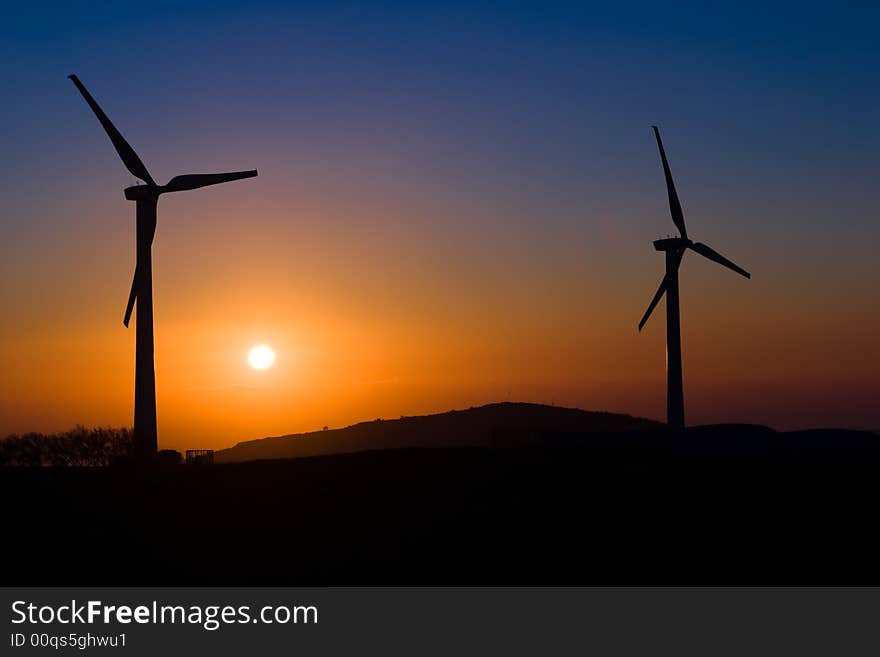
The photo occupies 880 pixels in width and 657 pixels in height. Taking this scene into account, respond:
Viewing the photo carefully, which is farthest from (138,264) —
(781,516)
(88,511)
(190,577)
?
(781,516)

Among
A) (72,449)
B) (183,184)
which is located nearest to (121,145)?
(183,184)

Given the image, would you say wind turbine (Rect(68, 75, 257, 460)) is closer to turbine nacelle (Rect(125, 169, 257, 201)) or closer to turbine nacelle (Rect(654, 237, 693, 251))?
turbine nacelle (Rect(125, 169, 257, 201))

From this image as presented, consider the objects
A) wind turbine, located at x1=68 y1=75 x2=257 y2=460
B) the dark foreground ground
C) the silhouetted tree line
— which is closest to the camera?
the dark foreground ground

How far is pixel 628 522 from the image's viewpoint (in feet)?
235

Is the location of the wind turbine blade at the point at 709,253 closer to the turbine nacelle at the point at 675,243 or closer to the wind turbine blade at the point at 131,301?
the turbine nacelle at the point at 675,243

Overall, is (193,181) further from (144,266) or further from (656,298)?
(656,298)

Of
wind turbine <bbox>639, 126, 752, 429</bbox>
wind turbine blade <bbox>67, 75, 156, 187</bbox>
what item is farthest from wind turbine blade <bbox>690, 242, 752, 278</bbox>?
wind turbine blade <bbox>67, 75, 156, 187</bbox>

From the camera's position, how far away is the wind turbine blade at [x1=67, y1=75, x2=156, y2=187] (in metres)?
97.9

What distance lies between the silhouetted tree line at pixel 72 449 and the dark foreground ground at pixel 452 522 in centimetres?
2124

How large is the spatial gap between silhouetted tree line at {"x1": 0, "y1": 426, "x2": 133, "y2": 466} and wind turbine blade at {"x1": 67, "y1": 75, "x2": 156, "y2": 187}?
29.7 meters

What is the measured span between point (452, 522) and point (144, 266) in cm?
3752

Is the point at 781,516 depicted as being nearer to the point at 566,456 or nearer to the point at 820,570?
the point at 820,570

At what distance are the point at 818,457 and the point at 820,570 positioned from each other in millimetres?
45096

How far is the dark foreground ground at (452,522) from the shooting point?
2456 inches
